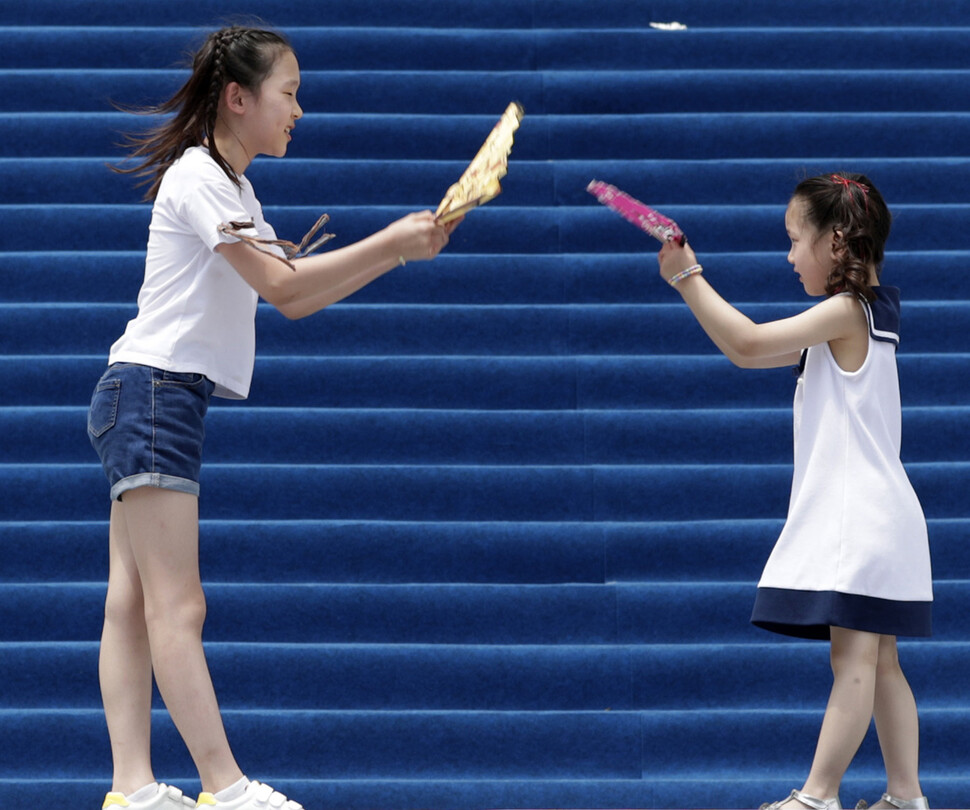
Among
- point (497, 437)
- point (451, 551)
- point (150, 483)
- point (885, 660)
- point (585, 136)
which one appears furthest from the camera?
point (585, 136)

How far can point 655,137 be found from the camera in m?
3.23

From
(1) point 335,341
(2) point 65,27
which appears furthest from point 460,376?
(2) point 65,27

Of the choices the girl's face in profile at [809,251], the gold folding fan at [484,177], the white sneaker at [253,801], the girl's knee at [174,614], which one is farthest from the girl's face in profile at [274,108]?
the white sneaker at [253,801]

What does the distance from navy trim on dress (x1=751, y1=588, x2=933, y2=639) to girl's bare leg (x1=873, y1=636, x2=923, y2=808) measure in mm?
70

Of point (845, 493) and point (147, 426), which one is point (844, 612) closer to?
point (845, 493)

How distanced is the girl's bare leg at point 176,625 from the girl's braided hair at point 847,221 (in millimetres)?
902

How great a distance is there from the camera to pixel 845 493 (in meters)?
1.63

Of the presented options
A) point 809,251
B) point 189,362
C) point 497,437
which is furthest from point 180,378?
point 497,437

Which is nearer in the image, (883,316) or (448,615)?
(883,316)

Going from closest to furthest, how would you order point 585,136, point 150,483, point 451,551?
point 150,483
point 451,551
point 585,136

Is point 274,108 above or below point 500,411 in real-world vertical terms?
above

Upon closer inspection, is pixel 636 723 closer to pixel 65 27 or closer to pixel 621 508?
pixel 621 508

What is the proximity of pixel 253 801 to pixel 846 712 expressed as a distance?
0.75 meters

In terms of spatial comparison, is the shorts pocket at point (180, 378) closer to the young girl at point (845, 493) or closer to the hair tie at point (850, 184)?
the young girl at point (845, 493)
